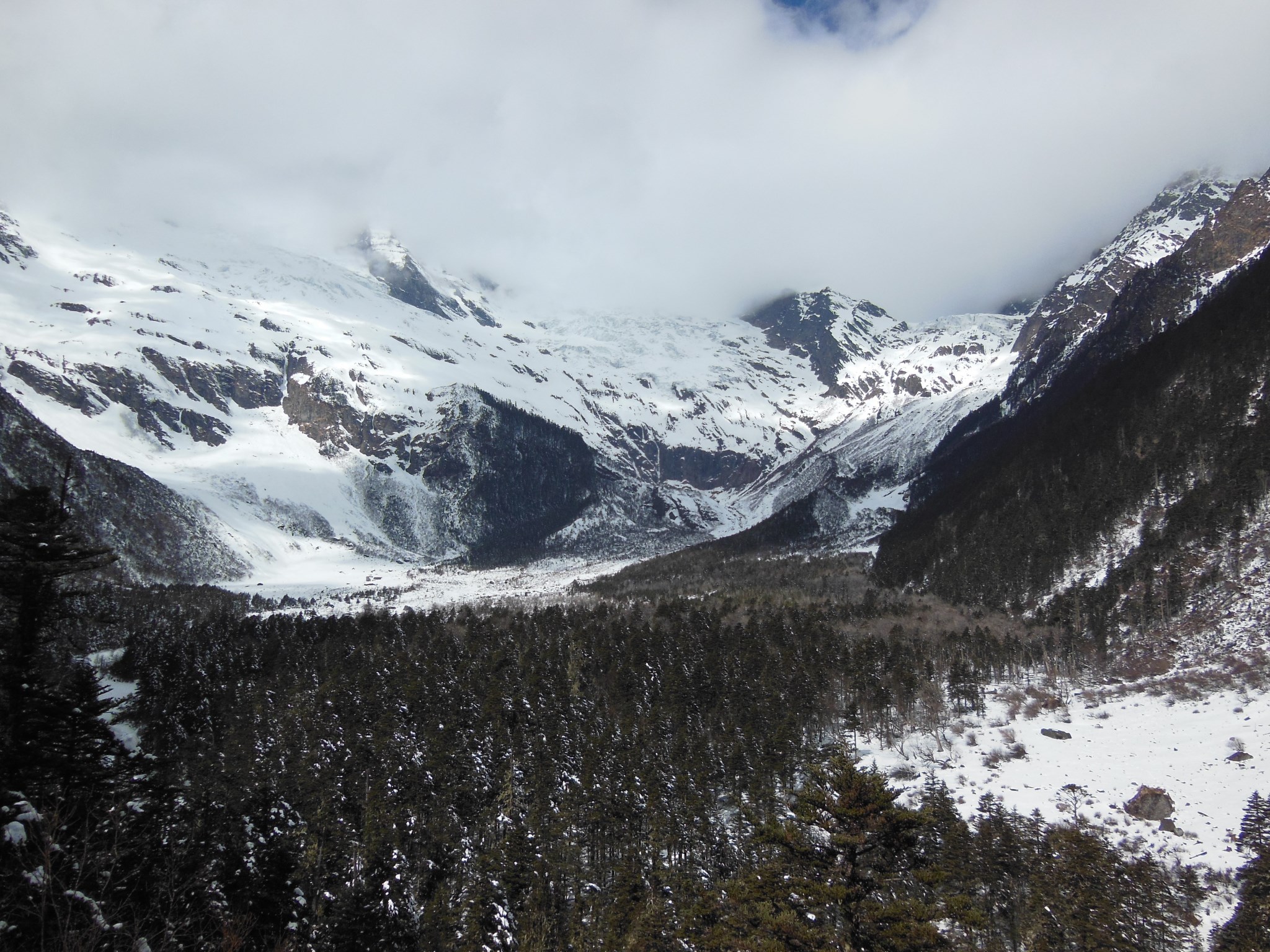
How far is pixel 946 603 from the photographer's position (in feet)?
538

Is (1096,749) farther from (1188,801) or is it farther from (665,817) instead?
(665,817)

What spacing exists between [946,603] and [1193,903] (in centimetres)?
11910

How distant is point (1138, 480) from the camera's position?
145m

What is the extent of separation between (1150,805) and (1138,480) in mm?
103582

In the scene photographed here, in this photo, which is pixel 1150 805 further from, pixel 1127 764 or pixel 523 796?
pixel 523 796

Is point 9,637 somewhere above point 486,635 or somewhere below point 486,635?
above

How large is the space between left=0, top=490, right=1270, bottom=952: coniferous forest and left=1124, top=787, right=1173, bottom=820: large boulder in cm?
605

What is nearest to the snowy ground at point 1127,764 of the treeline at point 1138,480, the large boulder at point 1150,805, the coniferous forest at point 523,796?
the large boulder at point 1150,805

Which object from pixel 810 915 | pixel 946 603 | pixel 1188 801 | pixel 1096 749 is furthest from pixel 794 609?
pixel 810 915

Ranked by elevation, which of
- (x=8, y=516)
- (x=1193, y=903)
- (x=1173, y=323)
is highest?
(x=1173, y=323)

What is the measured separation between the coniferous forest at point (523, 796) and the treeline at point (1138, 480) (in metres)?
16.6

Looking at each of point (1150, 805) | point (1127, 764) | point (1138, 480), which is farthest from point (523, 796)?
point (1138, 480)

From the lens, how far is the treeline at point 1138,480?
122m

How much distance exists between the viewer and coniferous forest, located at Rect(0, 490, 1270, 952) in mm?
20188
